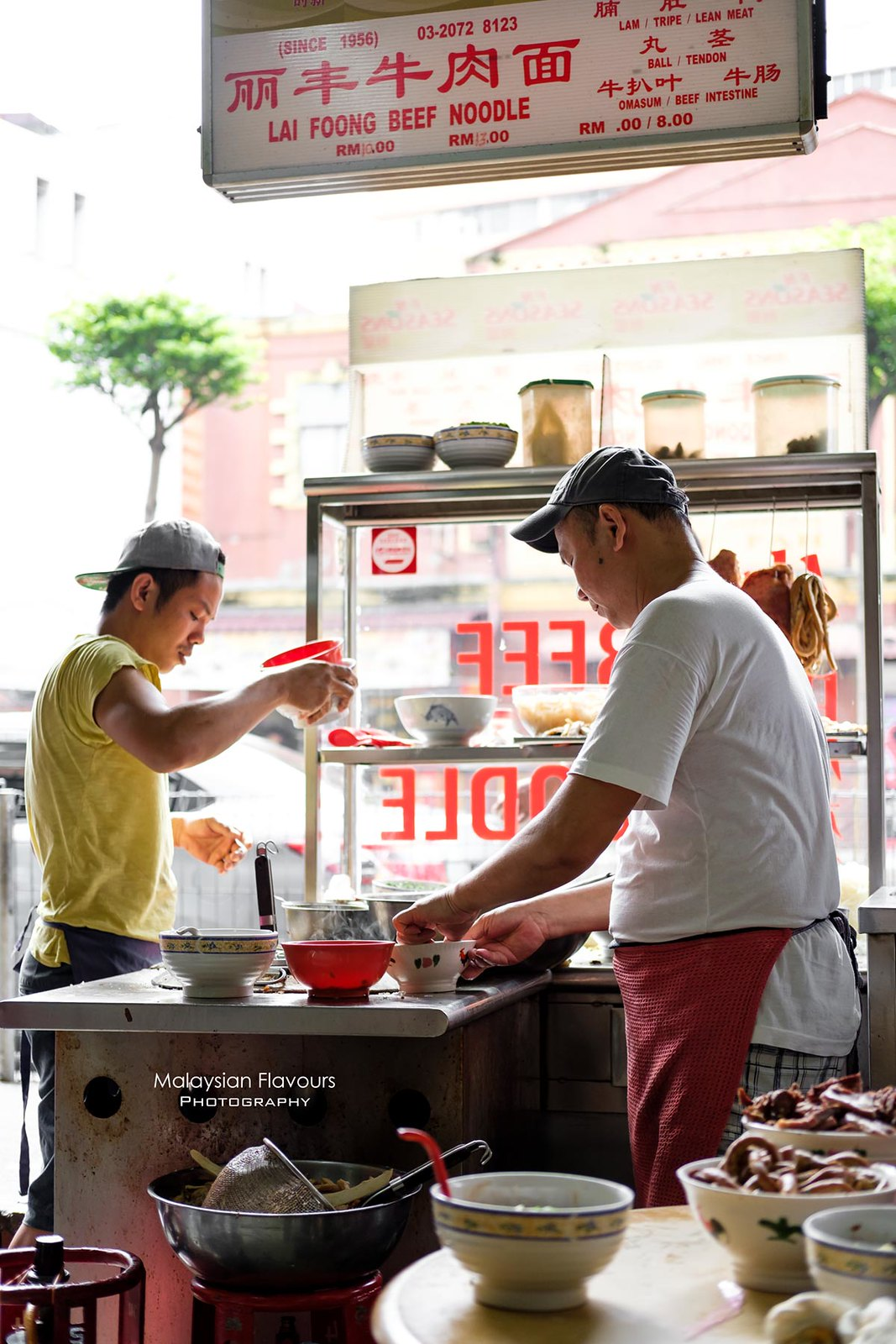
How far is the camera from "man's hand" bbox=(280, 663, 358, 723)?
327 cm

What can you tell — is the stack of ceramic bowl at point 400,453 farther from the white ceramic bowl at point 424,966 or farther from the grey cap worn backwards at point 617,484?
the white ceramic bowl at point 424,966

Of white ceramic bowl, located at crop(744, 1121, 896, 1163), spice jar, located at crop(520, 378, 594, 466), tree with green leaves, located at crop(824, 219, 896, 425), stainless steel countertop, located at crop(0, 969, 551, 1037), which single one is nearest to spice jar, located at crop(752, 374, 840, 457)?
spice jar, located at crop(520, 378, 594, 466)

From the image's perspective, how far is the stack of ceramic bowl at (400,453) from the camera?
357 cm

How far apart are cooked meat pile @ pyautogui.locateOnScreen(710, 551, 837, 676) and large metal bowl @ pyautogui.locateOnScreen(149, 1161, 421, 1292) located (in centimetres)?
170

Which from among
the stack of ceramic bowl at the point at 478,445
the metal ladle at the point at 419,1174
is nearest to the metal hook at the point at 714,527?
the stack of ceramic bowl at the point at 478,445

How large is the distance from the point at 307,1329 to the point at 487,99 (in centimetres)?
217

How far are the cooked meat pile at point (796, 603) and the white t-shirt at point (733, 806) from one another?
42.1 inches

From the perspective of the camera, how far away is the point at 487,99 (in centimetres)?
267

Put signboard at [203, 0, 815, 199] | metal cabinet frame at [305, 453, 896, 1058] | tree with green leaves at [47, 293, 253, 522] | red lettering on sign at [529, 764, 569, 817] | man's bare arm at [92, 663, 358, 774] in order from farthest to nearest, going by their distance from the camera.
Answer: tree with green leaves at [47, 293, 253, 522]
red lettering on sign at [529, 764, 569, 817]
metal cabinet frame at [305, 453, 896, 1058]
man's bare arm at [92, 663, 358, 774]
signboard at [203, 0, 815, 199]

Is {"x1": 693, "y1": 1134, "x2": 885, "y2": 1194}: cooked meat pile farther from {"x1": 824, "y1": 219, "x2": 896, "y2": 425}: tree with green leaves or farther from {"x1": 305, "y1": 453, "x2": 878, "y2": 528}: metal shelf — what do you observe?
{"x1": 824, "y1": 219, "x2": 896, "y2": 425}: tree with green leaves

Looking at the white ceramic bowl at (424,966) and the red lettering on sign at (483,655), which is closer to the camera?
the white ceramic bowl at (424,966)

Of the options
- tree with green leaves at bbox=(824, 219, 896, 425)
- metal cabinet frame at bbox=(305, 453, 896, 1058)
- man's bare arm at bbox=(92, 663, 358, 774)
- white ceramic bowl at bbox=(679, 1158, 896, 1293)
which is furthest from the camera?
tree with green leaves at bbox=(824, 219, 896, 425)

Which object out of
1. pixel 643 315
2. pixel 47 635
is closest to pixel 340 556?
pixel 643 315

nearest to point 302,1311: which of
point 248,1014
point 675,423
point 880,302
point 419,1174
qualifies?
point 419,1174
